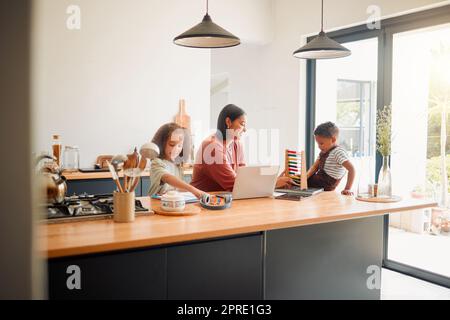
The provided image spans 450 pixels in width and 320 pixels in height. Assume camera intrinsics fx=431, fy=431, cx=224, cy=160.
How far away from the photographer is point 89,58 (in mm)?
4070

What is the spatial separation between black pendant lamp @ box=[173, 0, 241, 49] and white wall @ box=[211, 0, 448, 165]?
2.02 meters

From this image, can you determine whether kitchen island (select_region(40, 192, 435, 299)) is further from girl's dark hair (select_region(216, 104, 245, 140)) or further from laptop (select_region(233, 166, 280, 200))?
girl's dark hair (select_region(216, 104, 245, 140))

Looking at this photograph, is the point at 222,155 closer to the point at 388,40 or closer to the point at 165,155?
the point at 165,155

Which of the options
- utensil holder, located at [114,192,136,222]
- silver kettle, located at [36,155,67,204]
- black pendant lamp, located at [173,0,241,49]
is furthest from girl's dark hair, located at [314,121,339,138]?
silver kettle, located at [36,155,67,204]

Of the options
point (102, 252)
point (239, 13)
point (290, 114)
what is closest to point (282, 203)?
point (102, 252)

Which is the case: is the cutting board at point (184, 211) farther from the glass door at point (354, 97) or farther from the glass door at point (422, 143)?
the glass door at point (354, 97)

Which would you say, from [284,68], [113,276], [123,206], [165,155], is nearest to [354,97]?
[284,68]

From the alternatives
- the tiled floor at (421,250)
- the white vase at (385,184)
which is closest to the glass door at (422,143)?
the tiled floor at (421,250)

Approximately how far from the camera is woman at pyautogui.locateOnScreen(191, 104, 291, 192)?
112 inches

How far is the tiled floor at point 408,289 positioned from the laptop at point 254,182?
140cm

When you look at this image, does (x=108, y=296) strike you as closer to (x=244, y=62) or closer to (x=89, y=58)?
(x=89, y=58)

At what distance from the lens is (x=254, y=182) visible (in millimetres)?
2705

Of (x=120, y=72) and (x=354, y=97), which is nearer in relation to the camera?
(x=120, y=72)

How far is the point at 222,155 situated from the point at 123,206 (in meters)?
1.03
